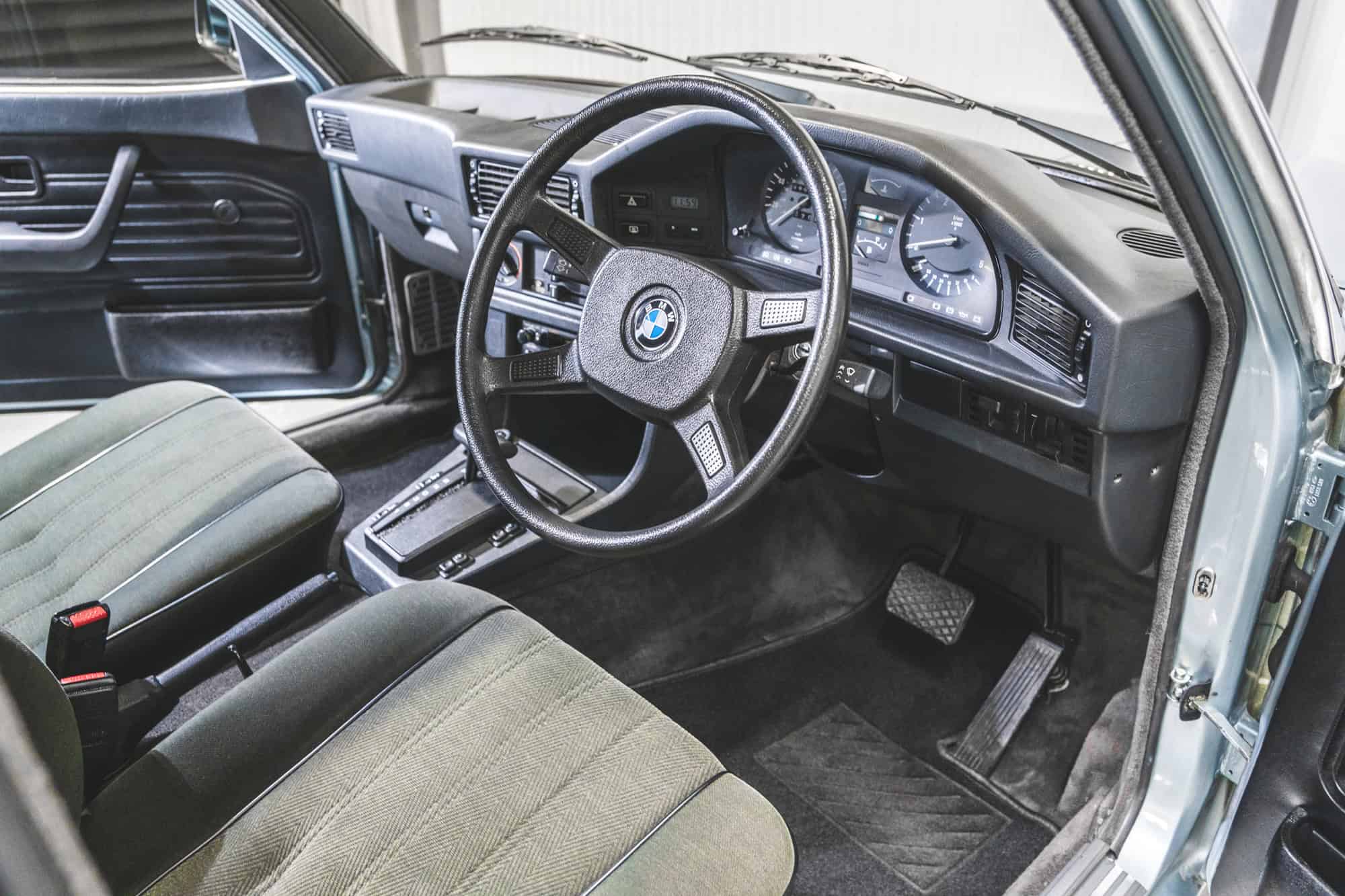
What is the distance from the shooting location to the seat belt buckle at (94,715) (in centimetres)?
103

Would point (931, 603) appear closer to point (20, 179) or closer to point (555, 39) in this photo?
point (555, 39)

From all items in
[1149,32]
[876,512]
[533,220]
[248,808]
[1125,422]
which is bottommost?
[876,512]

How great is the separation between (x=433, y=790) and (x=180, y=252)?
1.73m

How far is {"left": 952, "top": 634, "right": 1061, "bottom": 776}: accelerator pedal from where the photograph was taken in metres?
1.86

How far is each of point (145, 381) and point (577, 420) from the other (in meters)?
1.10

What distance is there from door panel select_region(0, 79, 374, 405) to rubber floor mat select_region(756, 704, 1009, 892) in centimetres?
146

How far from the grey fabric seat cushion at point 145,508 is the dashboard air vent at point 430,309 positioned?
838mm

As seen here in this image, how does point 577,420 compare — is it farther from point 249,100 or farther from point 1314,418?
point 1314,418

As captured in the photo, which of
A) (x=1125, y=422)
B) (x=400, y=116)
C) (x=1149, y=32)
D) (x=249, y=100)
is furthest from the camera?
(x=249, y=100)

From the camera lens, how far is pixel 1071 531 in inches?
57.1

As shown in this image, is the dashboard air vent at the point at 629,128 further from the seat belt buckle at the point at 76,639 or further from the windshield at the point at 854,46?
the seat belt buckle at the point at 76,639

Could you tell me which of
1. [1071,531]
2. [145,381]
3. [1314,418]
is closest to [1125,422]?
[1314,418]

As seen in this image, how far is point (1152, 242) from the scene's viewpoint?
1256mm

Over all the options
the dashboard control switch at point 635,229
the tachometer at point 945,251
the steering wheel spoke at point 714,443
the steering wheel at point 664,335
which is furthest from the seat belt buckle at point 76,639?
the tachometer at point 945,251
